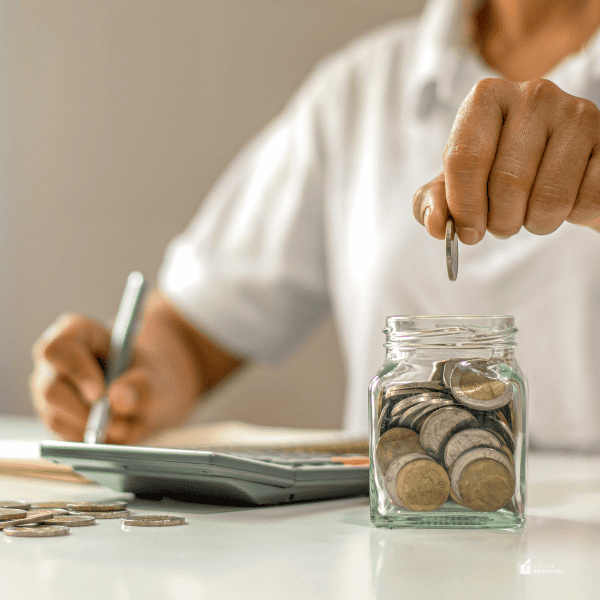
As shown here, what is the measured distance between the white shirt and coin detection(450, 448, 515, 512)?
0.58 metres

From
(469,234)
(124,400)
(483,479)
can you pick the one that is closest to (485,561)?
(483,479)

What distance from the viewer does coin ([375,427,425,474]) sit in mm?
367

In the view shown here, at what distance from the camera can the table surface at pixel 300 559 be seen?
10.5 inches

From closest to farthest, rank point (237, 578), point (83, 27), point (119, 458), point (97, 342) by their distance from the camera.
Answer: point (237, 578)
point (119, 458)
point (97, 342)
point (83, 27)

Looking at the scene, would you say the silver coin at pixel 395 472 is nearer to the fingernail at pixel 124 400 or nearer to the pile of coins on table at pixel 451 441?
the pile of coins on table at pixel 451 441

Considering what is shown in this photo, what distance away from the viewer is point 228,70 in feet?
5.91

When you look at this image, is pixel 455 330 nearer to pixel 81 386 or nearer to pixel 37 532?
pixel 37 532

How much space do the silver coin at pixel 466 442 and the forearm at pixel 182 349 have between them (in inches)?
28.3

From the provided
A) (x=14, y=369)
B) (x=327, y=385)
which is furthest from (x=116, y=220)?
(x=327, y=385)

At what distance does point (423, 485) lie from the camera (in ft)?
1.19

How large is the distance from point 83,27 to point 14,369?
0.83 metres

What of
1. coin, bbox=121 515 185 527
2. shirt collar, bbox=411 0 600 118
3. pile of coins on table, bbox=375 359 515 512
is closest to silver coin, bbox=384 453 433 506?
pile of coins on table, bbox=375 359 515 512

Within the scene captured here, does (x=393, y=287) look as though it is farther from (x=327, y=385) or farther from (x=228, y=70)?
(x=228, y=70)

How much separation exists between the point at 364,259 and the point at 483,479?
0.71 m
